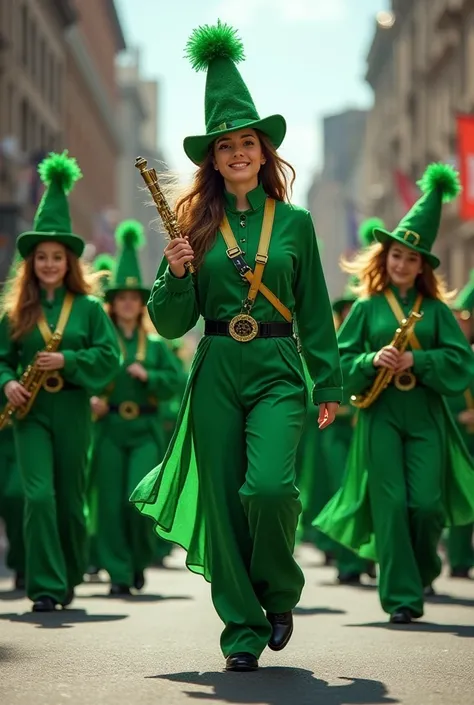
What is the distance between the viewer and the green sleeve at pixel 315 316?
7758 millimetres

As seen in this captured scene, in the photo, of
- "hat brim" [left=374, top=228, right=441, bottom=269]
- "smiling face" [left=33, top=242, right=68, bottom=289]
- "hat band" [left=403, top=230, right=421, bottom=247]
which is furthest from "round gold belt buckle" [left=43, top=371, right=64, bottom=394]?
"hat band" [left=403, top=230, right=421, bottom=247]

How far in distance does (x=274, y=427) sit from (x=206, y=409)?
1.13 feet

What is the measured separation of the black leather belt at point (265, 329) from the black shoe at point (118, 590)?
17.5 ft

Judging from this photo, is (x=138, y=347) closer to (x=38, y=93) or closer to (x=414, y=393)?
(x=414, y=393)

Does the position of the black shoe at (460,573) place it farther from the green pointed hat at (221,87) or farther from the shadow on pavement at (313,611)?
the green pointed hat at (221,87)

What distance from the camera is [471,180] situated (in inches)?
983

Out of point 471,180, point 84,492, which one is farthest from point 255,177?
point 471,180

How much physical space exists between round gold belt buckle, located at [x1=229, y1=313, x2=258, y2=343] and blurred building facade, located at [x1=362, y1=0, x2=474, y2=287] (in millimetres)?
30176

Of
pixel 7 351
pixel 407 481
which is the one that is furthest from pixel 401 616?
pixel 7 351

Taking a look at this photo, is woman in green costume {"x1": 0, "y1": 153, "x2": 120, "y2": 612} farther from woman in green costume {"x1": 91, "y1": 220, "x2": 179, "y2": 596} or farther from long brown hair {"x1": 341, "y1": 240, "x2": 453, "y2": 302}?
woman in green costume {"x1": 91, "y1": 220, "x2": 179, "y2": 596}

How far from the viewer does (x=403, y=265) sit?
10.5 m

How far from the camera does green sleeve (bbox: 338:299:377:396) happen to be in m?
10.3

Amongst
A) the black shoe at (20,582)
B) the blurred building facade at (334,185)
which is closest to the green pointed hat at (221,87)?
the black shoe at (20,582)

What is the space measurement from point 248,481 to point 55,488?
372cm
